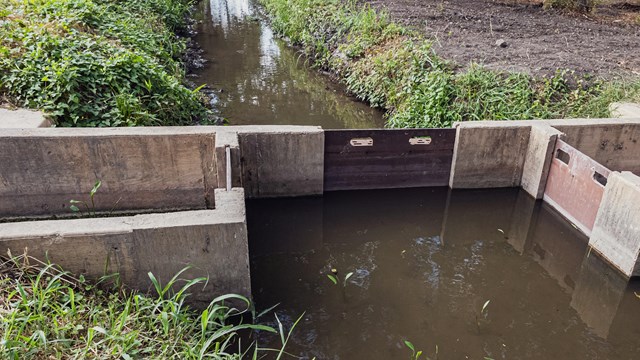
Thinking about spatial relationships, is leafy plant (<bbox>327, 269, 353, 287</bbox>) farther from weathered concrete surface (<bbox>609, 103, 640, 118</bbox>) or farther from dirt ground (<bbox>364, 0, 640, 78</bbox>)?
dirt ground (<bbox>364, 0, 640, 78</bbox>)

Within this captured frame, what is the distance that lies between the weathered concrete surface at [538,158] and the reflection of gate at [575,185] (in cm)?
7

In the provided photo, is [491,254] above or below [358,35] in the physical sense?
below

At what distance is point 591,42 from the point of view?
10.4 meters

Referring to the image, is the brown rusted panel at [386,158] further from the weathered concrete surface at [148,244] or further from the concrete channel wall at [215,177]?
the weathered concrete surface at [148,244]

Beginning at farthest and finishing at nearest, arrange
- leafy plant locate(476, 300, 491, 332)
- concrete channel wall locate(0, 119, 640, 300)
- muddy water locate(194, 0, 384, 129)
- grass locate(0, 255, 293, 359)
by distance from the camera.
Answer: muddy water locate(194, 0, 384, 129)
leafy plant locate(476, 300, 491, 332)
concrete channel wall locate(0, 119, 640, 300)
grass locate(0, 255, 293, 359)

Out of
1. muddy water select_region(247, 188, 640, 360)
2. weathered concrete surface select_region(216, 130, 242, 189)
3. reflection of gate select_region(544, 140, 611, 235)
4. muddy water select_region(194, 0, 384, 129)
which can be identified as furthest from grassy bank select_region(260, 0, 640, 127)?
weathered concrete surface select_region(216, 130, 242, 189)

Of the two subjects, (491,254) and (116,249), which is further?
(491,254)

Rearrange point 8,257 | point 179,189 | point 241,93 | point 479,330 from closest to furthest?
point 8,257 → point 479,330 → point 179,189 → point 241,93

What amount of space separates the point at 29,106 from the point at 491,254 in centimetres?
585

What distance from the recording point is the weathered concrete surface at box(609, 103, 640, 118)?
6.89 metres

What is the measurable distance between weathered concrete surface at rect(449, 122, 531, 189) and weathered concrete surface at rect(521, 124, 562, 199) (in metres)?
0.08

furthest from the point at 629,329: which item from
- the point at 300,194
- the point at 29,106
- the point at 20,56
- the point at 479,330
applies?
the point at 20,56

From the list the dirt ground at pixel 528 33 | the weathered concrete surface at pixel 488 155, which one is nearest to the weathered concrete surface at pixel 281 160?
the weathered concrete surface at pixel 488 155

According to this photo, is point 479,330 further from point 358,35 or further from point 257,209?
point 358,35
